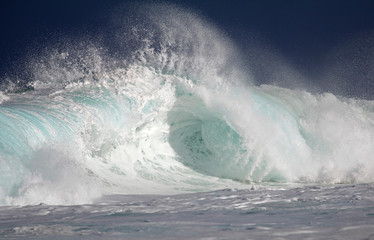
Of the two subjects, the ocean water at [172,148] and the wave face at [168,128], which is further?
the wave face at [168,128]

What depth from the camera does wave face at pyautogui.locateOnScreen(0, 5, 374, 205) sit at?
20.2ft

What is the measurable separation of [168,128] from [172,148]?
404 millimetres

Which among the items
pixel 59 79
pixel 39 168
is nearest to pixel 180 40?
pixel 59 79

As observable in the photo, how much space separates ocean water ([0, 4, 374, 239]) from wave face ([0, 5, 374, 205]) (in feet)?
0.08

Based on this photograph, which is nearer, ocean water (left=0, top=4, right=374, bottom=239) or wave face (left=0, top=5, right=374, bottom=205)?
ocean water (left=0, top=4, right=374, bottom=239)

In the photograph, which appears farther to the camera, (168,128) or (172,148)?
(168,128)

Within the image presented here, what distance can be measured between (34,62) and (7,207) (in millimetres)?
7771

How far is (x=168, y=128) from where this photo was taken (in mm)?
8484

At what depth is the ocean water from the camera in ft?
11.5

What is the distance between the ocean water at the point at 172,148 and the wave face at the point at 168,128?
0.08 ft

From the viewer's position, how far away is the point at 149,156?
25.6 feet

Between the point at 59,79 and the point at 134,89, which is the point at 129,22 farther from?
the point at 134,89

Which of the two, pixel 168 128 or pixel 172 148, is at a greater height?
pixel 168 128

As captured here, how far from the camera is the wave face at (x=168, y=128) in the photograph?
6160mm
